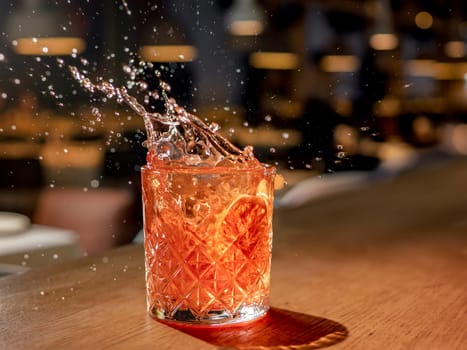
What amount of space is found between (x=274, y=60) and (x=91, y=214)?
2961mm

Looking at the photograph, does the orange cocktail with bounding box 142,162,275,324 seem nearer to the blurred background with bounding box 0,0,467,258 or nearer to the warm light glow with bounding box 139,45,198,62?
the blurred background with bounding box 0,0,467,258

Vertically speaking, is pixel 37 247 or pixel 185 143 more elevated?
pixel 185 143

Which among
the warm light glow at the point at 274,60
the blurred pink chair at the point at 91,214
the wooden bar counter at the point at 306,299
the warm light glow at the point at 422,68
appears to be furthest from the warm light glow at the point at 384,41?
the wooden bar counter at the point at 306,299

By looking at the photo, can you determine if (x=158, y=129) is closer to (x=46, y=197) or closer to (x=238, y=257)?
(x=238, y=257)

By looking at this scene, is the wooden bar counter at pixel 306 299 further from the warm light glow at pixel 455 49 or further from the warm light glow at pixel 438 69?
the warm light glow at pixel 438 69

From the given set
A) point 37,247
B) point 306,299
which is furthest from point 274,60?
point 306,299

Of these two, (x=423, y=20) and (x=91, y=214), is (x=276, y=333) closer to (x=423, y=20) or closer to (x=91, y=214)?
(x=91, y=214)

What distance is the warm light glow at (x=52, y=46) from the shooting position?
4617 mm

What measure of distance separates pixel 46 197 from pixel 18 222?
0.59 m

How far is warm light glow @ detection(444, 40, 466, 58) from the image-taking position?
259 inches

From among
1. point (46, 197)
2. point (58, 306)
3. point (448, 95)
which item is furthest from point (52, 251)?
point (448, 95)

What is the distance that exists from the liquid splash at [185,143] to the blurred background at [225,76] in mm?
2860

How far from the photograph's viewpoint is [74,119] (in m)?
5.31

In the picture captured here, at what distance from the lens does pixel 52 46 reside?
484 cm
